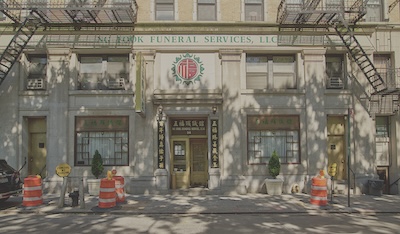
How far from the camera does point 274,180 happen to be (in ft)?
50.0

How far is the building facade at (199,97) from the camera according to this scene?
51.6ft

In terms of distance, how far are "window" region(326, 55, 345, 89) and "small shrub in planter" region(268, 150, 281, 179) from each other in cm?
435

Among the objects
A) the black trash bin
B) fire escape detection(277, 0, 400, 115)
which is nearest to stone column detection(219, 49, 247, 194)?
fire escape detection(277, 0, 400, 115)

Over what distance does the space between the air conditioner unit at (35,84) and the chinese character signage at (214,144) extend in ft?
25.6

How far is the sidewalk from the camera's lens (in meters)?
11.8

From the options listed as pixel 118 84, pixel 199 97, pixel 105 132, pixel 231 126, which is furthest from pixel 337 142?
pixel 105 132

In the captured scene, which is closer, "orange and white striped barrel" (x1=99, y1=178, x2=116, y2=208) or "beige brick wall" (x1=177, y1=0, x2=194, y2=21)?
"orange and white striped barrel" (x1=99, y1=178, x2=116, y2=208)

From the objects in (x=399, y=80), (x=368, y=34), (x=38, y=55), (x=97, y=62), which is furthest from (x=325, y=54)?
(x=38, y=55)

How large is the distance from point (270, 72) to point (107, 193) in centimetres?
894

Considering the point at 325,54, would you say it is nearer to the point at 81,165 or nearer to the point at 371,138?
the point at 371,138

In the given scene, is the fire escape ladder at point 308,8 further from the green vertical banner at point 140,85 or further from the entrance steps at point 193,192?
the entrance steps at point 193,192

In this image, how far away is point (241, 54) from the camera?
1606 cm

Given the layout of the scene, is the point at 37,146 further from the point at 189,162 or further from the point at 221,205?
the point at 221,205

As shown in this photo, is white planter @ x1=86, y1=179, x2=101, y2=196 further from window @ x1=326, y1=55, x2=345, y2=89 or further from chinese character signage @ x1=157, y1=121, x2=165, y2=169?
window @ x1=326, y1=55, x2=345, y2=89
